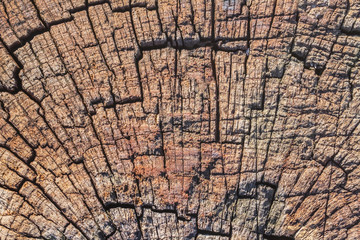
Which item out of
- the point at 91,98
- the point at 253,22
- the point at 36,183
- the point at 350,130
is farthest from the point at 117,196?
the point at 350,130

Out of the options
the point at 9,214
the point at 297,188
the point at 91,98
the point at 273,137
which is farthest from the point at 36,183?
the point at 297,188

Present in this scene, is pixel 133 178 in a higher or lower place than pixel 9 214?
higher

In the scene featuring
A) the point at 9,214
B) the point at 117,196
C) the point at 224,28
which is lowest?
the point at 9,214

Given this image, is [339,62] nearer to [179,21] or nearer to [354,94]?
[354,94]

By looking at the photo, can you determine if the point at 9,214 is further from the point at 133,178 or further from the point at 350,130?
the point at 350,130

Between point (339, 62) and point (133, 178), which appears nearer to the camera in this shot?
point (339, 62)

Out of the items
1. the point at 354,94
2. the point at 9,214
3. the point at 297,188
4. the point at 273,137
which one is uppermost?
the point at 354,94
